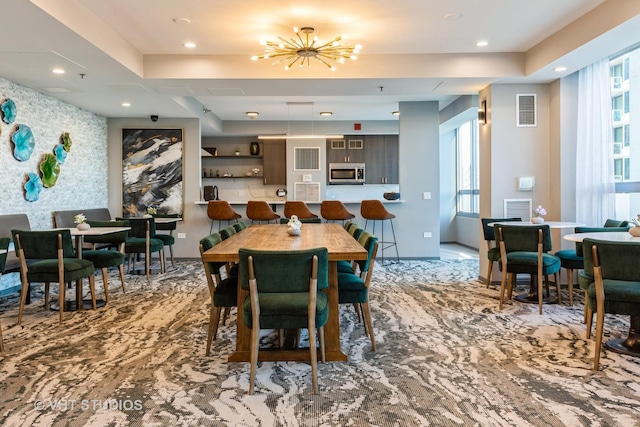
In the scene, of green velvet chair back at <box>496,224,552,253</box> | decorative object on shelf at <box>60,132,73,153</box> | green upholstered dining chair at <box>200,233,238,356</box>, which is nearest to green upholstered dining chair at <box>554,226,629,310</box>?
green velvet chair back at <box>496,224,552,253</box>

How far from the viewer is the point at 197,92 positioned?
19.9 ft

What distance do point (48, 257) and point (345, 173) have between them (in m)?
6.68

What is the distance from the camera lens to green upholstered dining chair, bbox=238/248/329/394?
2.50 meters

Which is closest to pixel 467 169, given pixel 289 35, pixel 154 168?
pixel 289 35

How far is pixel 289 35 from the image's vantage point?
15.4ft

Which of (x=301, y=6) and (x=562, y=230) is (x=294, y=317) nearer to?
(x=301, y=6)

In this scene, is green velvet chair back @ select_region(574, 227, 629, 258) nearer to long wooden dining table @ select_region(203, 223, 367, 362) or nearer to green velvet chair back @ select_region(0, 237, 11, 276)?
long wooden dining table @ select_region(203, 223, 367, 362)

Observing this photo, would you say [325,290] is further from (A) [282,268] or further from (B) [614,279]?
(B) [614,279]

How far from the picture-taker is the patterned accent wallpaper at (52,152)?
5.31 metres

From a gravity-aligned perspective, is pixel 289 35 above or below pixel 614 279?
above

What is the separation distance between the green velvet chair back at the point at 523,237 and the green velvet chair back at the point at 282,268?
8.40 ft

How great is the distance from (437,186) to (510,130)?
2156 mm

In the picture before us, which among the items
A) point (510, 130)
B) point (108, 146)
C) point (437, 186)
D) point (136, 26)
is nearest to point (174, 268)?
point (108, 146)

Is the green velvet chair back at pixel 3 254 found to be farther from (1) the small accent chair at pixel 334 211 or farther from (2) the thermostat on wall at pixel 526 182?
(2) the thermostat on wall at pixel 526 182
